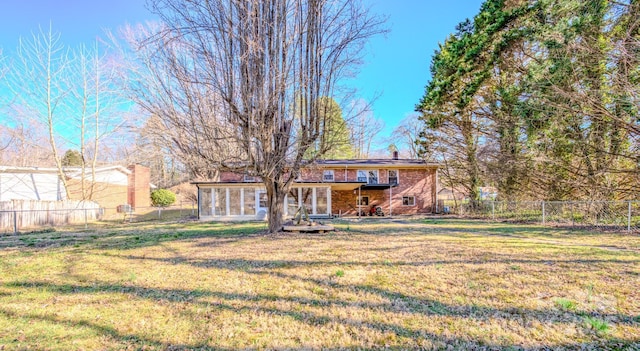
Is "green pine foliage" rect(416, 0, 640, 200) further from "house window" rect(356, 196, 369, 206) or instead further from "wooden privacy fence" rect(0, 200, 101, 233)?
"wooden privacy fence" rect(0, 200, 101, 233)

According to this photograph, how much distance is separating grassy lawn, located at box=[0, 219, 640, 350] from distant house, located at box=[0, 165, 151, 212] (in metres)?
16.4

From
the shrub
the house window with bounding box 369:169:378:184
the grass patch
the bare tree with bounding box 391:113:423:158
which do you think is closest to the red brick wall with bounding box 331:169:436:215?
the house window with bounding box 369:169:378:184

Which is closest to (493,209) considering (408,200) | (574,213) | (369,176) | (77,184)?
(574,213)

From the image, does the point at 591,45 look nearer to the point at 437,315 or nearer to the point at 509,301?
the point at 509,301

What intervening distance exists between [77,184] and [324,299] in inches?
1035

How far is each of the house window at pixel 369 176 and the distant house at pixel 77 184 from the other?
19714mm

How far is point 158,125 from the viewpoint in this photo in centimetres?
835

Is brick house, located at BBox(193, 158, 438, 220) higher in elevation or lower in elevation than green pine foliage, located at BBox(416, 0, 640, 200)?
lower

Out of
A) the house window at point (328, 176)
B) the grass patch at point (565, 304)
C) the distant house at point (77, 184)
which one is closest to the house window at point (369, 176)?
the house window at point (328, 176)

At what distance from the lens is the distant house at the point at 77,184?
18.5 metres

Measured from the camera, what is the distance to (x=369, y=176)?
2261 centimetres

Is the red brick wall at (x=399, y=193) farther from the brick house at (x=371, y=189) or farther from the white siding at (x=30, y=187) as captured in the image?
the white siding at (x=30, y=187)

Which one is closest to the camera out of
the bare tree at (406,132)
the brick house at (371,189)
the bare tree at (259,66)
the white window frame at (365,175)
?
the bare tree at (259,66)

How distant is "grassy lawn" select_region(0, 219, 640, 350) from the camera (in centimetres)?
305
